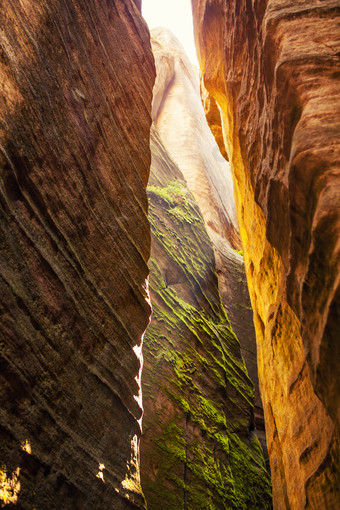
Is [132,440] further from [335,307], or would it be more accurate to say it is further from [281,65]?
[281,65]

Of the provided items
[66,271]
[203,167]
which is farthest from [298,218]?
[203,167]

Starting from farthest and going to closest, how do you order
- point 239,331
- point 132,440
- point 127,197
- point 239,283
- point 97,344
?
point 239,283 → point 239,331 → point 127,197 → point 132,440 → point 97,344

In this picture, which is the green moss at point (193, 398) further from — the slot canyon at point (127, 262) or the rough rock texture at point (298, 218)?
the rough rock texture at point (298, 218)

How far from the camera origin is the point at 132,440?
4.58m

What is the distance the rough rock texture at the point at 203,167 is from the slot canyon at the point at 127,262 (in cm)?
694

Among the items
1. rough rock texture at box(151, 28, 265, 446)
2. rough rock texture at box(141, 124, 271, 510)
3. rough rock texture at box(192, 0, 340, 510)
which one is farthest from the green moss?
rough rock texture at box(151, 28, 265, 446)

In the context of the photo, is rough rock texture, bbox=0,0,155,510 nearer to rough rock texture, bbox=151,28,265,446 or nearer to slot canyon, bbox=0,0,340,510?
slot canyon, bbox=0,0,340,510

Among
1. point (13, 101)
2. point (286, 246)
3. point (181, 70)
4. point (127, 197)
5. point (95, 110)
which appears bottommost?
point (286, 246)

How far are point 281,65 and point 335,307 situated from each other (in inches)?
111

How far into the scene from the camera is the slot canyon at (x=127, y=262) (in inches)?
126

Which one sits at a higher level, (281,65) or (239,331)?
(281,65)

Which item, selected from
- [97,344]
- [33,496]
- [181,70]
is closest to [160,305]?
[97,344]

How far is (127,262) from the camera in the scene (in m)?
5.29

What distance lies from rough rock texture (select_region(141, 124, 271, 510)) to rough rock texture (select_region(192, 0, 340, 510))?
183cm
